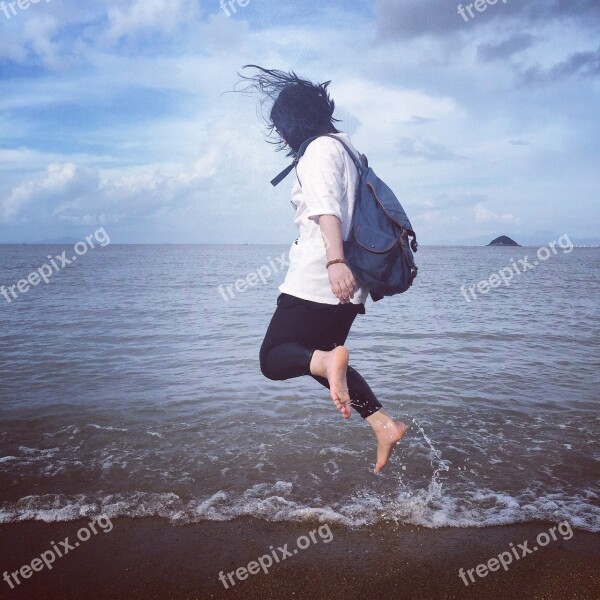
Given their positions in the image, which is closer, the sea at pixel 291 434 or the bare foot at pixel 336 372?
the bare foot at pixel 336 372

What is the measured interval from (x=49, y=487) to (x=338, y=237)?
344 cm

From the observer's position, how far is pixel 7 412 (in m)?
6.00

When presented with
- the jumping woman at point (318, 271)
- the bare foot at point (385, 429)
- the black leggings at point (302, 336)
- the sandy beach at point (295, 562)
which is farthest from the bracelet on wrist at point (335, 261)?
the sandy beach at point (295, 562)

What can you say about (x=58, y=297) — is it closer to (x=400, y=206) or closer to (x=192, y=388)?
(x=192, y=388)

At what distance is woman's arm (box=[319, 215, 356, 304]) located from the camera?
2.14 m

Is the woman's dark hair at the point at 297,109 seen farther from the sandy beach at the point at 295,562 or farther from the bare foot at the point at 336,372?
the sandy beach at the point at 295,562

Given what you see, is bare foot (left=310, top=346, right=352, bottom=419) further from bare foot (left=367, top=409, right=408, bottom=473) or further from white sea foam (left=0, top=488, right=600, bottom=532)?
white sea foam (left=0, top=488, right=600, bottom=532)

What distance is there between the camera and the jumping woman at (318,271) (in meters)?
2.18

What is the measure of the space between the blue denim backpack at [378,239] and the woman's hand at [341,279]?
11 centimetres

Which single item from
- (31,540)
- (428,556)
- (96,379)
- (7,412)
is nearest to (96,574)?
(31,540)

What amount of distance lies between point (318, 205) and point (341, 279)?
1.09 feet

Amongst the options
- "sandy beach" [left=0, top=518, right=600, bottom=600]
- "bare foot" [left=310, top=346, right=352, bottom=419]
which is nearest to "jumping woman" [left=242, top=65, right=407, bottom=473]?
"bare foot" [left=310, top=346, right=352, bottom=419]

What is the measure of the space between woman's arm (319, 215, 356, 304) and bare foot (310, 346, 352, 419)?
0.27 m

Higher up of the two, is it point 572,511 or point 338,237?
point 338,237
